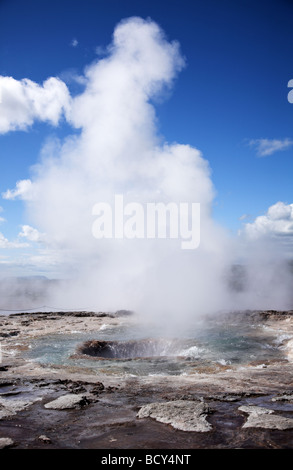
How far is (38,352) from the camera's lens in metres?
12.4

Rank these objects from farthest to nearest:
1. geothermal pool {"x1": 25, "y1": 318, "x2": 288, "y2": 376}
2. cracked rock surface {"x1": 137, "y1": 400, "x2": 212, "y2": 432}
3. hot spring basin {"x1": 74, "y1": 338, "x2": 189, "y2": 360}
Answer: hot spring basin {"x1": 74, "y1": 338, "x2": 189, "y2": 360}
geothermal pool {"x1": 25, "y1": 318, "x2": 288, "y2": 376}
cracked rock surface {"x1": 137, "y1": 400, "x2": 212, "y2": 432}

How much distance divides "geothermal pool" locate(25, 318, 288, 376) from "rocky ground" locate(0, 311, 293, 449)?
120cm

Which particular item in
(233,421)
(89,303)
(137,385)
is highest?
(233,421)

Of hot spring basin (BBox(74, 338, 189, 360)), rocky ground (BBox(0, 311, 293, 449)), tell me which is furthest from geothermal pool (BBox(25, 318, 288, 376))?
rocky ground (BBox(0, 311, 293, 449))

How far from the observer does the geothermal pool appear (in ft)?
35.0

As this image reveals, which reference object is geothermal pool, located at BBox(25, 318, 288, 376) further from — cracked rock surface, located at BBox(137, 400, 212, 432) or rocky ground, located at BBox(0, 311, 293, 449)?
cracked rock surface, located at BBox(137, 400, 212, 432)

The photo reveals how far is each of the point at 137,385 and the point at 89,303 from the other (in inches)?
1168

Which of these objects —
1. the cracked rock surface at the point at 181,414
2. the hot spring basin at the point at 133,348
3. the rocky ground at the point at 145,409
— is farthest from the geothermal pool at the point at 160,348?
the cracked rock surface at the point at 181,414

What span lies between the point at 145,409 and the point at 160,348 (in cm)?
952

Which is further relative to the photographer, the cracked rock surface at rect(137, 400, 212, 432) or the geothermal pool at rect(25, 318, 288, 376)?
the geothermal pool at rect(25, 318, 288, 376)
